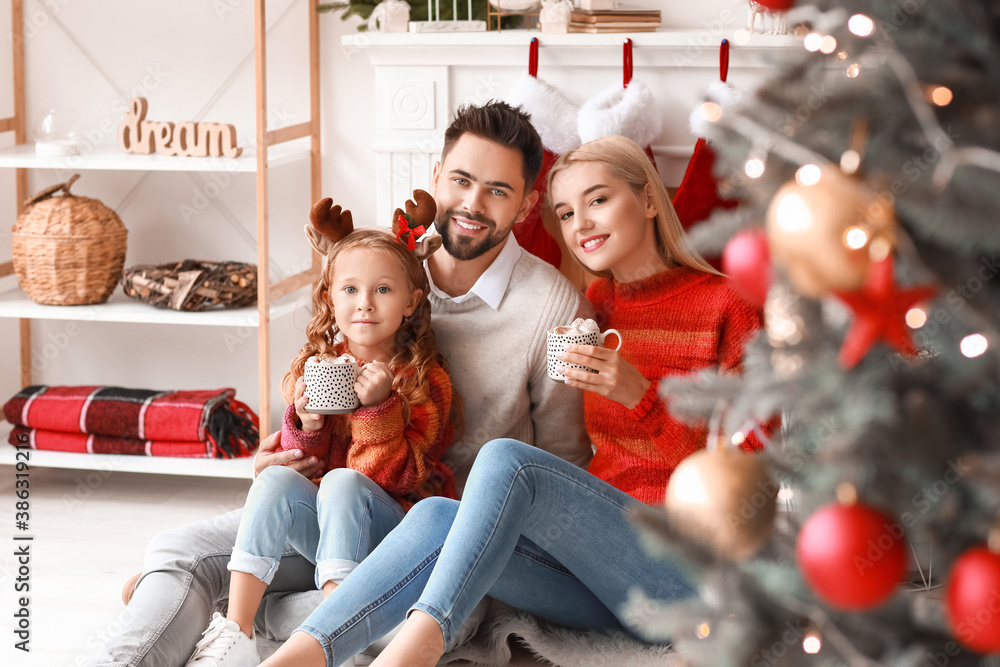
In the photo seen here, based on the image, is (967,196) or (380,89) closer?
(967,196)

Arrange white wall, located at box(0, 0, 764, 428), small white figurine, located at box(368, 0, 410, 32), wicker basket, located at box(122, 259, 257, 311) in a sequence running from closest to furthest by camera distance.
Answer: small white figurine, located at box(368, 0, 410, 32)
wicker basket, located at box(122, 259, 257, 311)
white wall, located at box(0, 0, 764, 428)

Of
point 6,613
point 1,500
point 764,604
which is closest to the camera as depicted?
point 764,604

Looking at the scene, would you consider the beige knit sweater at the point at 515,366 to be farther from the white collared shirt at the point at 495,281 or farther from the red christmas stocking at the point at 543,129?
the red christmas stocking at the point at 543,129

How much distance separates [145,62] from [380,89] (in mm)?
759

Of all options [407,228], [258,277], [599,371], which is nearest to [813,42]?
[599,371]

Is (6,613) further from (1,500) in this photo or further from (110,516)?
Result: (1,500)

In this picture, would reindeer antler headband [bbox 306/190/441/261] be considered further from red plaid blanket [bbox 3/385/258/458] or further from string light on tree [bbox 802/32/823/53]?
string light on tree [bbox 802/32/823/53]

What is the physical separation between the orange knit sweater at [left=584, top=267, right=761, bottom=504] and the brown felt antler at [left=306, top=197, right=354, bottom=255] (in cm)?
52

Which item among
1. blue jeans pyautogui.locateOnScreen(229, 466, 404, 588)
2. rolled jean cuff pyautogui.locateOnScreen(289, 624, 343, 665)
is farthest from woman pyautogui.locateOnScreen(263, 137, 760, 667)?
blue jeans pyautogui.locateOnScreen(229, 466, 404, 588)

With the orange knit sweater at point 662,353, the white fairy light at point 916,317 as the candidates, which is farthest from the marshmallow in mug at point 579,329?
the white fairy light at point 916,317

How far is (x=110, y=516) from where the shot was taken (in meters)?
2.35

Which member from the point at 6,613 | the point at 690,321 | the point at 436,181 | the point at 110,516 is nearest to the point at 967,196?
the point at 690,321

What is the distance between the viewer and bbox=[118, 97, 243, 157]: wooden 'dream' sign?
91.0 inches

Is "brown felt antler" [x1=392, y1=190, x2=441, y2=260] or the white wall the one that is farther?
the white wall
